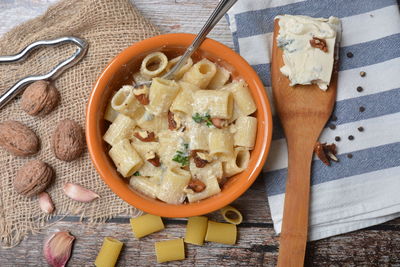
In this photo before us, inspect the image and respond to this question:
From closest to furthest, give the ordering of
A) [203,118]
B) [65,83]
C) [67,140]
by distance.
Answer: [203,118], [67,140], [65,83]

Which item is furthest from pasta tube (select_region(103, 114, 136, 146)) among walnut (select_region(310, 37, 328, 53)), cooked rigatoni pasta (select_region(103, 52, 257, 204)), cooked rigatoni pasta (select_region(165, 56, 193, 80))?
walnut (select_region(310, 37, 328, 53))

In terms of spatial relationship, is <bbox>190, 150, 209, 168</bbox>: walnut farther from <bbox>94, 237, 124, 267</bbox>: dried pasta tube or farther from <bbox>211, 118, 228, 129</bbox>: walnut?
<bbox>94, 237, 124, 267</bbox>: dried pasta tube

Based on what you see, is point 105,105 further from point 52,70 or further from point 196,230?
point 196,230

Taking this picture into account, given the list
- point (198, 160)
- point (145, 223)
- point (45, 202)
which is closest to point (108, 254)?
point (145, 223)

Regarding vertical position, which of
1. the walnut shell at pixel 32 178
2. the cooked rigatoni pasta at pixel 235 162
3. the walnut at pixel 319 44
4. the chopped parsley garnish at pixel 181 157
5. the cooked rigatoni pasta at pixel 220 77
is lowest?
the walnut shell at pixel 32 178

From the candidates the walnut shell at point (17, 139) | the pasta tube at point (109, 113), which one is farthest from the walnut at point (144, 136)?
the walnut shell at point (17, 139)

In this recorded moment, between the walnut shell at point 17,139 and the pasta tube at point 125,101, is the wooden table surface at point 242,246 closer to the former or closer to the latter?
the walnut shell at point 17,139
